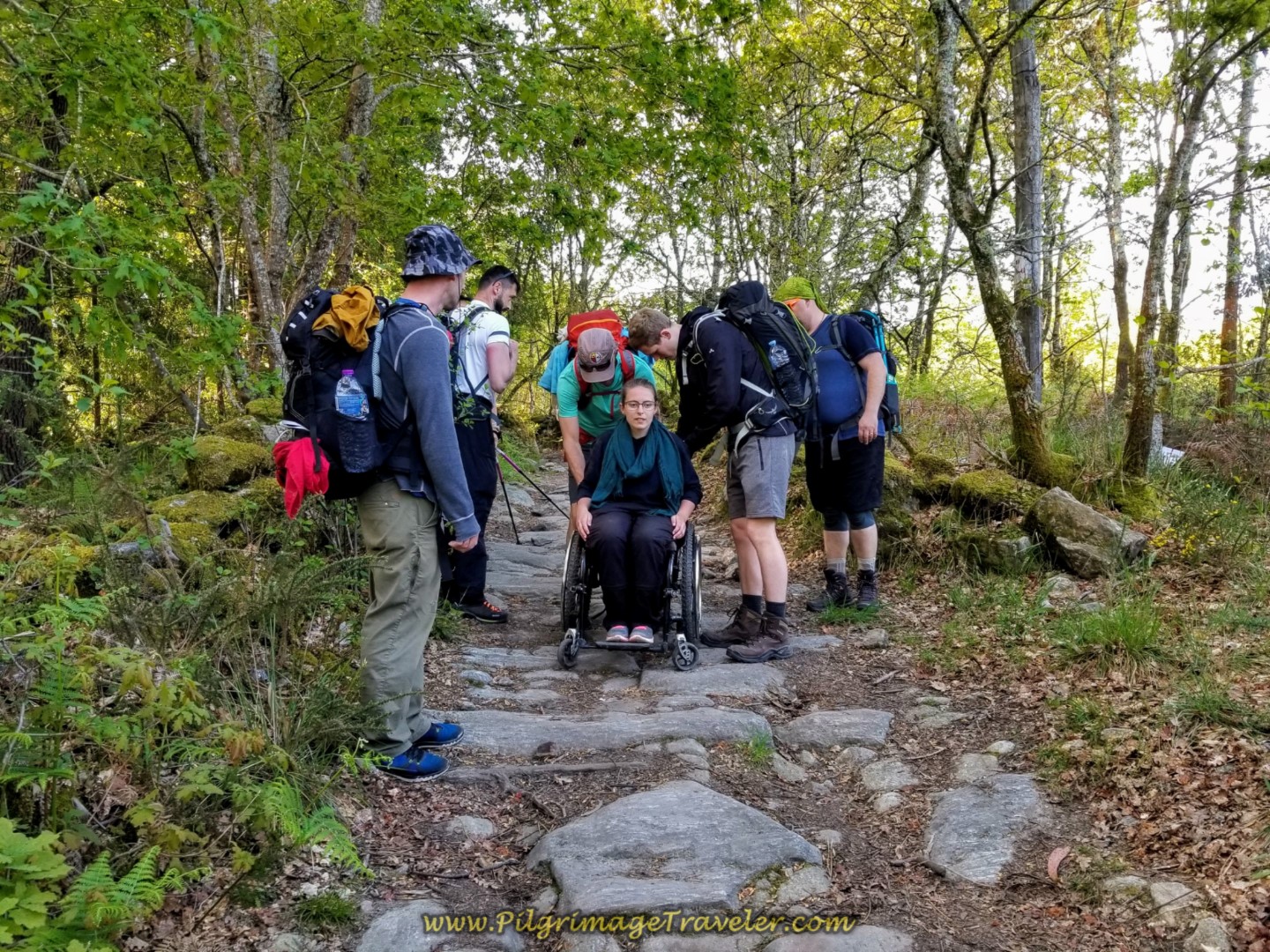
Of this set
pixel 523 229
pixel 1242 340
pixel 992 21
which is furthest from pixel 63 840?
pixel 1242 340

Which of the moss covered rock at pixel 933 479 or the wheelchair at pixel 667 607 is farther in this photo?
the moss covered rock at pixel 933 479

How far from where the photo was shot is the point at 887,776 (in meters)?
3.62

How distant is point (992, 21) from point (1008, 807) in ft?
29.6

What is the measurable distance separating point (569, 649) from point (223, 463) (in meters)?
3.00

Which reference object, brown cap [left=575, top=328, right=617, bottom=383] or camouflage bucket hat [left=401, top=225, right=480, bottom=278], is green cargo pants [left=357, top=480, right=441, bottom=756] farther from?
brown cap [left=575, top=328, right=617, bottom=383]

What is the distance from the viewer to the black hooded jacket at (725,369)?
4754 mm

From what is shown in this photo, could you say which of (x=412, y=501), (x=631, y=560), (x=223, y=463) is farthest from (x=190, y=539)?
(x=631, y=560)

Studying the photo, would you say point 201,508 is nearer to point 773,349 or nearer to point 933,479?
point 773,349

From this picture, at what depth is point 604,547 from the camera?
4.68 meters

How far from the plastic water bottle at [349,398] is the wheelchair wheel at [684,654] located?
2294mm

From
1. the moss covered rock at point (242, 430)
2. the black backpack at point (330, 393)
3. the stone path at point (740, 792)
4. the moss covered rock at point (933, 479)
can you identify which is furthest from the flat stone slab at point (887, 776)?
the moss covered rock at point (242, 430)

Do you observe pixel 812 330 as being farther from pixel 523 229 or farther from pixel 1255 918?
pixel 1255 918

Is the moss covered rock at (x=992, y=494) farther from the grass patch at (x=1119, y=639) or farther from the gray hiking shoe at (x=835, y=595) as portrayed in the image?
the grass patch at (x=1119, y=639)

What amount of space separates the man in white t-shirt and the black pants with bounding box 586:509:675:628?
0.96 m
